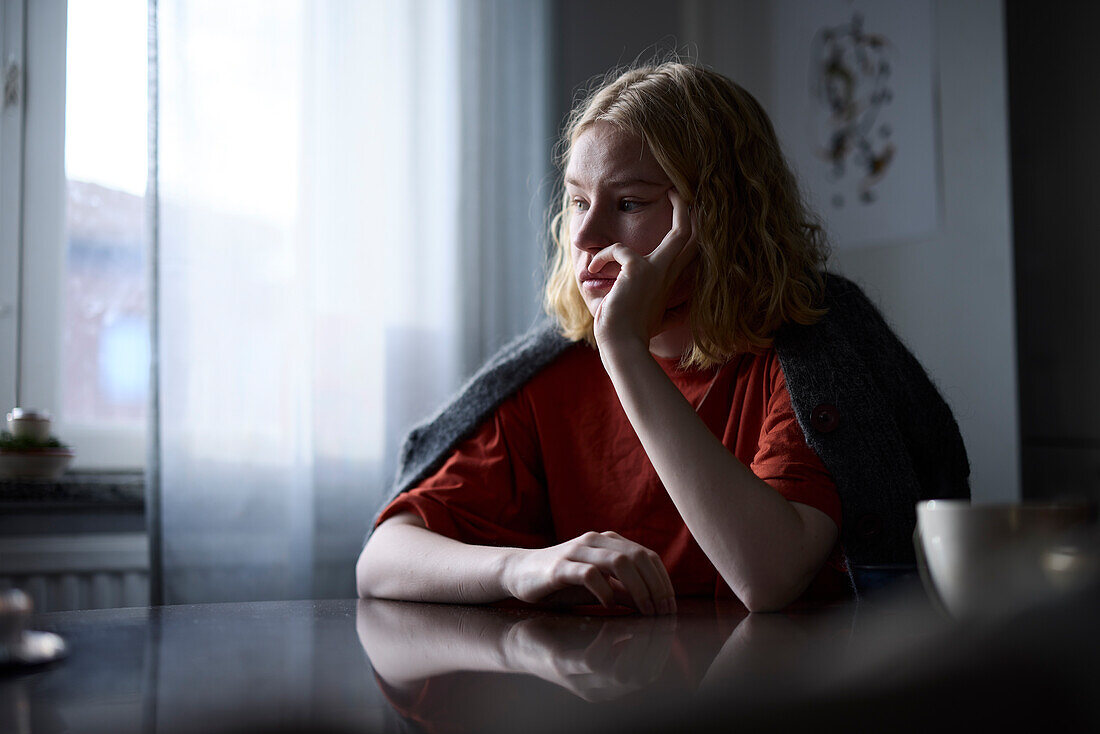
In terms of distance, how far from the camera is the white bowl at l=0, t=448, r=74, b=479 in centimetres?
127

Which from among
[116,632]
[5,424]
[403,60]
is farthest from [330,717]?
[403,60]

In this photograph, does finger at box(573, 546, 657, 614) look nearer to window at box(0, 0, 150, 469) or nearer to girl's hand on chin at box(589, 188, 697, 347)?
girl's hand on chin at box(589, 188, 697, 347)

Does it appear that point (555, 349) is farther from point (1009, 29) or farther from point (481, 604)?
point (1009, 29)

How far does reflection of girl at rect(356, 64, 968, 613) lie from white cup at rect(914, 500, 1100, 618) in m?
0.23

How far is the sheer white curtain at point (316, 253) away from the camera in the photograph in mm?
1867

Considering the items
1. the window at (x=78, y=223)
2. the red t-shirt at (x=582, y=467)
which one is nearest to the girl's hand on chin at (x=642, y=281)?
the red t-shirt at (x=582, y=467)

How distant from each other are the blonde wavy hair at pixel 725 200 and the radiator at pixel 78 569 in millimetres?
1165

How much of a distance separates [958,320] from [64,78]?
1978mm

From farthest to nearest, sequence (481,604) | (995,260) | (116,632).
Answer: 1. (995,260)
2. (481,604)
3. (116,632)

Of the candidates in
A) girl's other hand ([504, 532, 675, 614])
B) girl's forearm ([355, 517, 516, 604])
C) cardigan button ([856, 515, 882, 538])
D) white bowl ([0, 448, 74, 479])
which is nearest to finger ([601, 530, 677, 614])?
girl's other hand ([504, 532, 675, 614])

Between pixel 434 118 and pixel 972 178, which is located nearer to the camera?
pixel 972 178

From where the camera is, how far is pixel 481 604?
0.79 m

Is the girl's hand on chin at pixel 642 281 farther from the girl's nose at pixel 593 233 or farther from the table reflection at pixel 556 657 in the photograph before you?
the table reflection at pixel 556 657

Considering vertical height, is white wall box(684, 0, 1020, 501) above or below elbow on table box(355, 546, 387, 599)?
above
